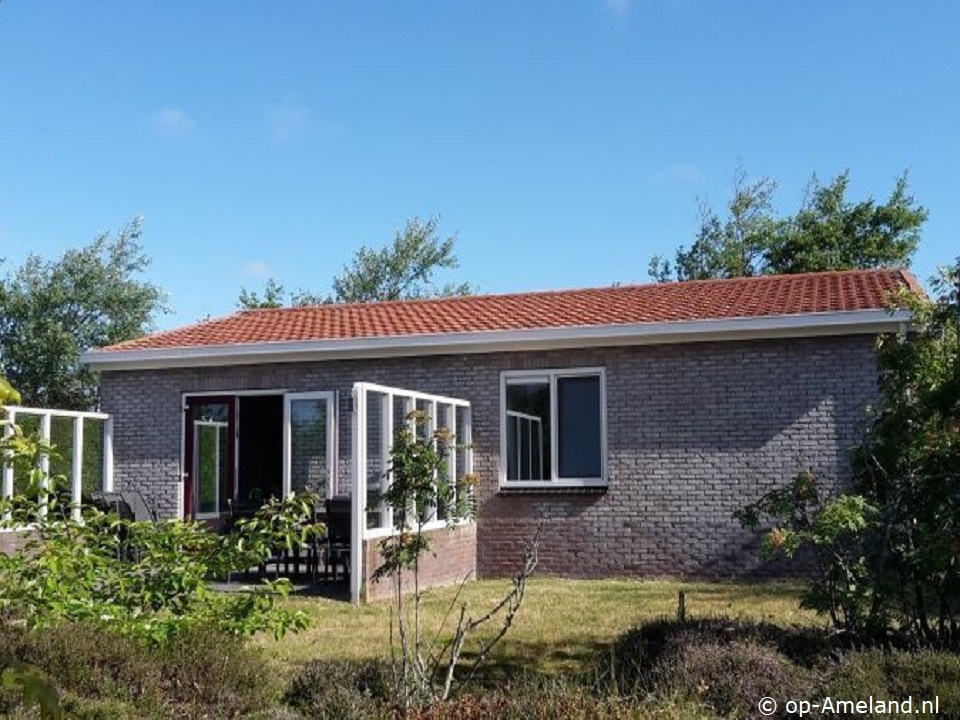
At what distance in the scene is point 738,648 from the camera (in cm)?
613

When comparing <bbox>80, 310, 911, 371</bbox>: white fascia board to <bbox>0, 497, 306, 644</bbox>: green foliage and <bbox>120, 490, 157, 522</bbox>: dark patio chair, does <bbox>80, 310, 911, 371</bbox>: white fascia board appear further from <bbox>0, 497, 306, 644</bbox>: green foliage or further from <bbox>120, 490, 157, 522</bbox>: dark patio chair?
<bbox>0, 497, 306, 644</bbox>: green foliage

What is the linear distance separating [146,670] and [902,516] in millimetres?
4686

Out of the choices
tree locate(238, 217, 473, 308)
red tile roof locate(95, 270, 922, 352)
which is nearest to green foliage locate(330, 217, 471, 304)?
tree locate(238, 217, 473, 308)

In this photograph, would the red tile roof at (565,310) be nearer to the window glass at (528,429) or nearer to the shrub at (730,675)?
the window glass at (528,429)

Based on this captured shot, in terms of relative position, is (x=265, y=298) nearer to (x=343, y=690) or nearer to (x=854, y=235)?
(x=854, y=235)

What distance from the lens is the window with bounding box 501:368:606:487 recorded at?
13.6 meters

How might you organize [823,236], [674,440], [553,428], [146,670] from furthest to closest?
1. [823,236]
2. [553,428]
3. [674,440]
4. [146,670]

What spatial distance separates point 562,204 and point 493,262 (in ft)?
13.3

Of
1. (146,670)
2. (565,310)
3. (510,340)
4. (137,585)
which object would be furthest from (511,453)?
(146,670)

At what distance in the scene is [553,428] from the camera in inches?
535

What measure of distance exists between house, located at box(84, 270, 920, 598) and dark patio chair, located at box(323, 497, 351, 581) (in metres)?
0.44

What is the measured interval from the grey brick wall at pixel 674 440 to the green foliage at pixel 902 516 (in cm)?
513

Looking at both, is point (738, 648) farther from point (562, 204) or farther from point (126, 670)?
point (562, 204)

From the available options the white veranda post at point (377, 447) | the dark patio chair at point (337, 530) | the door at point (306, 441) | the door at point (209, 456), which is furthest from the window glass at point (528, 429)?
the door at point (209, 456)
